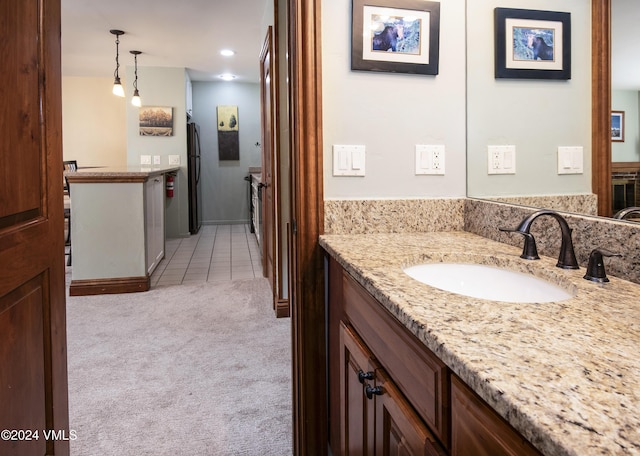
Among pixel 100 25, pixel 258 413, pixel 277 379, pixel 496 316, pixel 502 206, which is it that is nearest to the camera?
pixel 496 316

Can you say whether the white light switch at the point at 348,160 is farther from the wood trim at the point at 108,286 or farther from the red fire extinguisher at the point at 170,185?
the red fire extinguisher at the point at 170,185

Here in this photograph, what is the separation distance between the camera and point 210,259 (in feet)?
16.9

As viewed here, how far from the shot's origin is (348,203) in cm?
148

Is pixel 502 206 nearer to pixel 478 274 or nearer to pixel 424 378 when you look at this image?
pixel 478 274

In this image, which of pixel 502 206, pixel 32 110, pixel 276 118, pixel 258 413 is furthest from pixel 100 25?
pixel 502 206

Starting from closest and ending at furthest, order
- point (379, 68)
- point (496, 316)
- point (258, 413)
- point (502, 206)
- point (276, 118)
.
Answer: point (496, 316)
point (502, 206)
point (379, 68)
point (258, 413)
point (276, 118)

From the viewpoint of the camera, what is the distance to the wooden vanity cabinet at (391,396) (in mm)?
542

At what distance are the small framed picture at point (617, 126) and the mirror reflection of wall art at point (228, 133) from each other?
7.31m

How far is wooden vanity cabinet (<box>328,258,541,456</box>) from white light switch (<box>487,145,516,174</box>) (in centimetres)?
61

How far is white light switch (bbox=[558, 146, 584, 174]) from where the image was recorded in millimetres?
1131

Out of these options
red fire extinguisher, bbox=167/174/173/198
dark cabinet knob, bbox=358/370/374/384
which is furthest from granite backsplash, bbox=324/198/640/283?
red fire extinguisher, bbox=167/174/173/198

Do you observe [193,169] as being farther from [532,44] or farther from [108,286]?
[532,44]

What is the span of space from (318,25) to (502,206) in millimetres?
776

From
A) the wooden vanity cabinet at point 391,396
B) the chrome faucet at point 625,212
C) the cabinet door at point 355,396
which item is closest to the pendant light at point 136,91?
the wooden vanity cabinet at point 391,396
